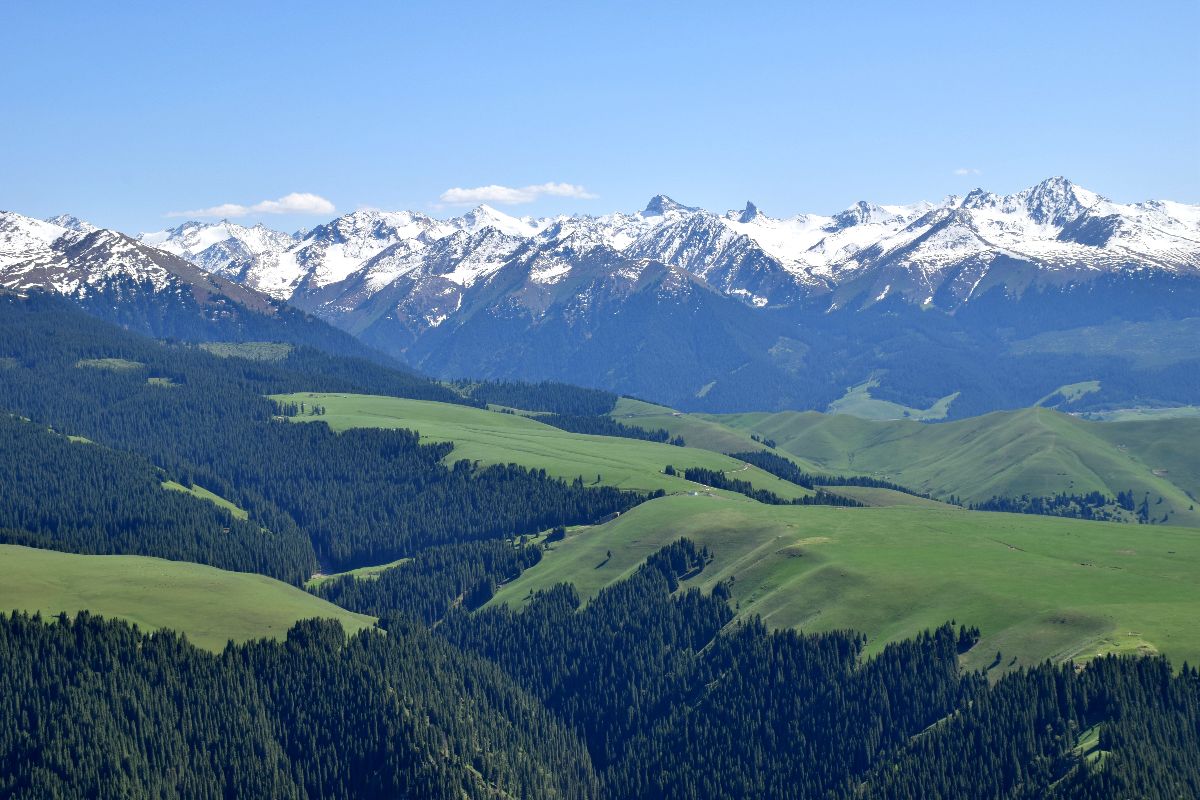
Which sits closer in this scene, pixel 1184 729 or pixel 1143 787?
pixel 1143 787

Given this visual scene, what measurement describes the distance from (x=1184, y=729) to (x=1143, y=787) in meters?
18.5

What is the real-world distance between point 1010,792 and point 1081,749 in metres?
11.1

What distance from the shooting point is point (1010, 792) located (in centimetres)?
19912

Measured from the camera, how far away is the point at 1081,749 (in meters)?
200

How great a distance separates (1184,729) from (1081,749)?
44.5ft

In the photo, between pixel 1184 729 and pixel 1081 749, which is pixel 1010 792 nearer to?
pixel 1081 749

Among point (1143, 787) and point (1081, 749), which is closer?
point (1143, 787)

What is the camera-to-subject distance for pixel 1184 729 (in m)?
198

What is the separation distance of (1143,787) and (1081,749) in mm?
15983

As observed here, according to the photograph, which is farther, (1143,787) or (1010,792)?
(1010,792)

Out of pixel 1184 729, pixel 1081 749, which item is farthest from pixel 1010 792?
pixel 1184 729
